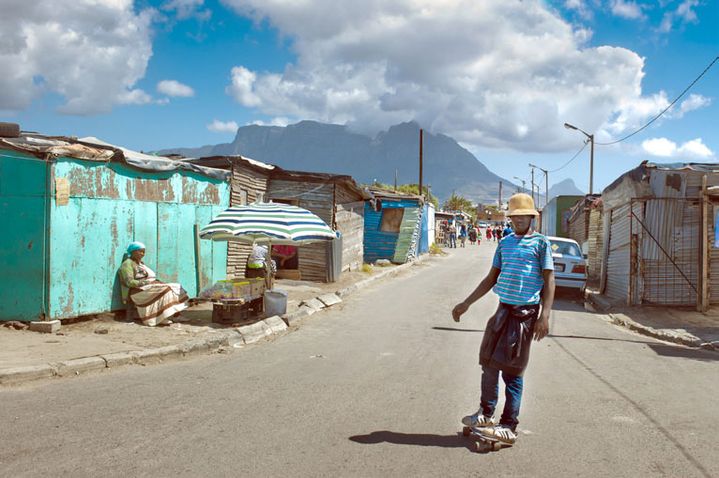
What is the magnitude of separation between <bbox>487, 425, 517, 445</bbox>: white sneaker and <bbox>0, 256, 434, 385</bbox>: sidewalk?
16.3 feet

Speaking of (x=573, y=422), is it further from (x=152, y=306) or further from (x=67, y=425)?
(x=152, y=306)

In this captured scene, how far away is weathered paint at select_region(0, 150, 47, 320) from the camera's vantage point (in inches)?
360

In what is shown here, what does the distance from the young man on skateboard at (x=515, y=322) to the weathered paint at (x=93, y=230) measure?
7.25 m

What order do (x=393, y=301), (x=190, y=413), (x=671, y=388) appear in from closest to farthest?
1. (x=190, y=413)
2. (x=671, y=388)
3. (x=393, y=301)

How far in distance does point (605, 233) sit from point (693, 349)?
27.9 ft

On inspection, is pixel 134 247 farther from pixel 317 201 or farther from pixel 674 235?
pixel 674 235

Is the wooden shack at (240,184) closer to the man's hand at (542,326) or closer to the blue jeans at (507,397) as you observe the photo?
the blue jeans at (507,397)

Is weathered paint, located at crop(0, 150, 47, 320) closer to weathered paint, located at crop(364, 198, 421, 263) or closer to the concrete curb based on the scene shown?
the concrete curb

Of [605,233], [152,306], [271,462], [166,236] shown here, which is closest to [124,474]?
[271,462]

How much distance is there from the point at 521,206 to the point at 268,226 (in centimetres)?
625

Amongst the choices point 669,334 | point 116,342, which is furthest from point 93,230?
point 669,334

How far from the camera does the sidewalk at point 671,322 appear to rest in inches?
416

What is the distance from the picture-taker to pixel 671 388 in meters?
6.80

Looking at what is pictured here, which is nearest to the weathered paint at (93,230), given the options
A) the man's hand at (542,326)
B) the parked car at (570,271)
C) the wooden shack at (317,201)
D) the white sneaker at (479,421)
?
the wooden shack at (317,201)
